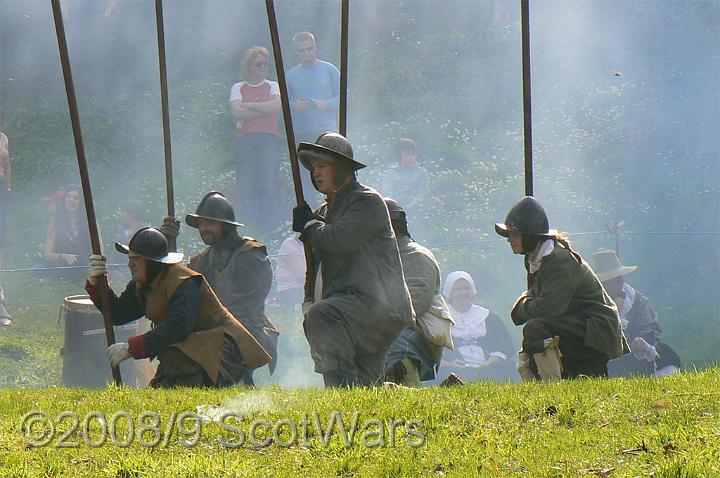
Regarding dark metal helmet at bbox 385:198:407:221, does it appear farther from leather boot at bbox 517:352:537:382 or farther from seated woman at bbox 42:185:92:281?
seated woman at bbox 42:185:92:281

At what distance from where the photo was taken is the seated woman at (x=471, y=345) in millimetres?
14125

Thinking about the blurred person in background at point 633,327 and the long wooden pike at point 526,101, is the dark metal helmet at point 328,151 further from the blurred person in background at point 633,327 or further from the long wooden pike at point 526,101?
the blurred person in background at point 633,327

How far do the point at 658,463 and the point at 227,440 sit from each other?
6.12 feet

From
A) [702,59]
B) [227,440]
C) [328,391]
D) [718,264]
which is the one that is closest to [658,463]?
[227,440]

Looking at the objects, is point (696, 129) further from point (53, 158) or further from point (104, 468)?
point (104, 468)

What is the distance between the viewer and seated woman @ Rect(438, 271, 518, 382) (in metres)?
14.1

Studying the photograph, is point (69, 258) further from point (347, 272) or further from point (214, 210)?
point (347, 272)

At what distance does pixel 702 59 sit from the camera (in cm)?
2238

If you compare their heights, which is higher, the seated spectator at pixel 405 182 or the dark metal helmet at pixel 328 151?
the dark metal helmet at pixel 328 151

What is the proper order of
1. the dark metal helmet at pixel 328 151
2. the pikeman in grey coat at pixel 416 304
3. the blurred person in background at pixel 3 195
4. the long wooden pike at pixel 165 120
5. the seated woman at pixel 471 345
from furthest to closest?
the blurred person in background at pixel 3 195 < the seated woman at pixel 471 345 < the long wooden pike at pixel 165 120 < the pikeman in grey coat at pixel 416 304 < the dark metal helmet at pixel 328 151

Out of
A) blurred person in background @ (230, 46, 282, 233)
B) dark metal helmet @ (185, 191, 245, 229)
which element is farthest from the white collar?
blurred person in background @ (230, 46, 282, 233)

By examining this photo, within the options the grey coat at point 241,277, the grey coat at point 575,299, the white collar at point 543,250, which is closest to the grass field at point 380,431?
the grey coat at point 575,299

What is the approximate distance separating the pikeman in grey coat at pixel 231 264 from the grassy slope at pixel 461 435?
2.75 meters

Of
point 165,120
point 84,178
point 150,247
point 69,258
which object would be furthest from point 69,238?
point 150,247
